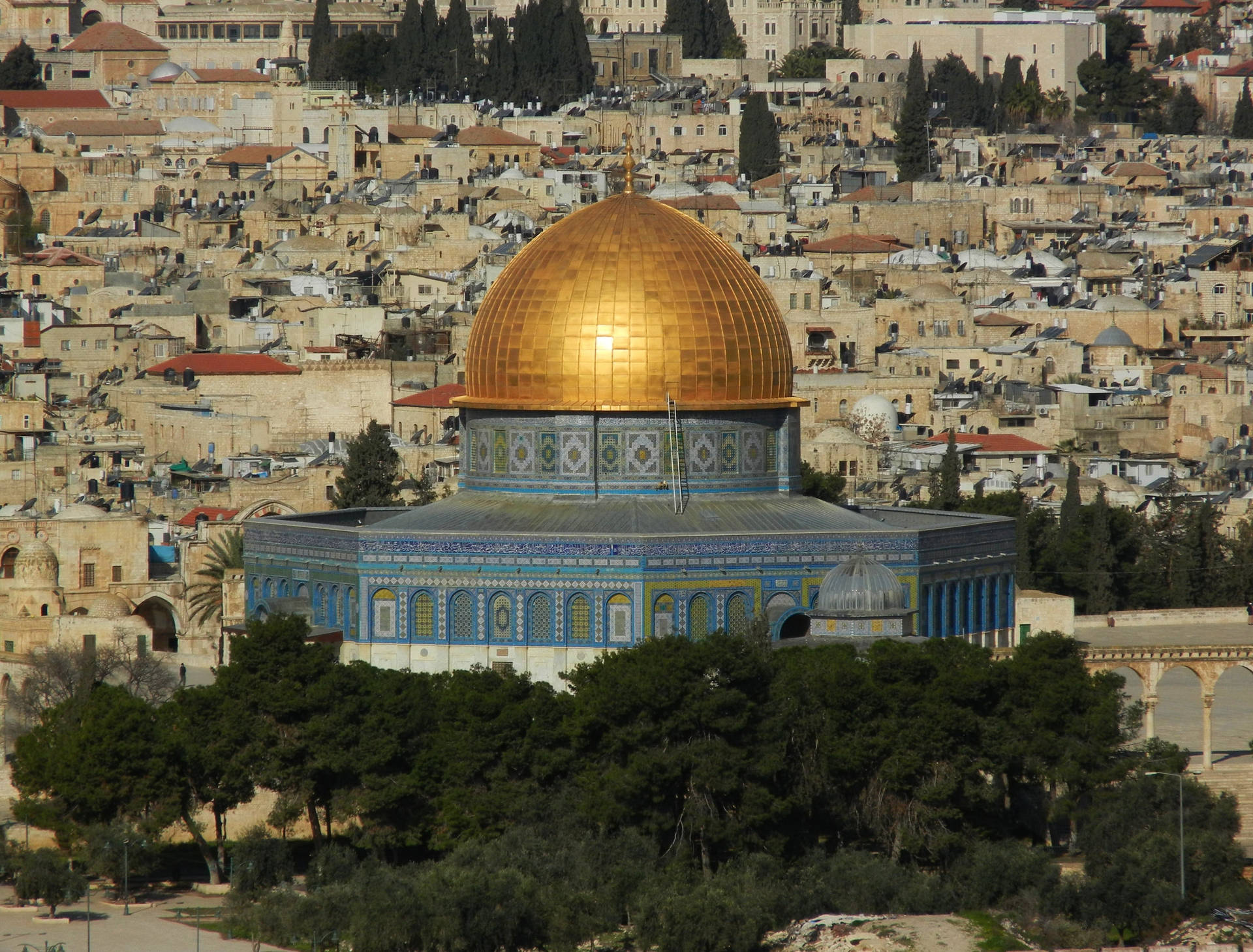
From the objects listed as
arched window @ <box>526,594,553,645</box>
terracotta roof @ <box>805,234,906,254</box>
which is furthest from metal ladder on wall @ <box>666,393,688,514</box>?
terracotta roof @ <box>805,234,906,254</box>

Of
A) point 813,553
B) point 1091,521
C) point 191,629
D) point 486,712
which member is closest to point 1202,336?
point 1091,521

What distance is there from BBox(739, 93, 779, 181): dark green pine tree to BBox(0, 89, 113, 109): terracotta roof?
18822 mm

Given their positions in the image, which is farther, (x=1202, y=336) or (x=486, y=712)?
(x=1202, y=336)

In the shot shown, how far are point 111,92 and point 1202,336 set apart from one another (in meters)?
43.4

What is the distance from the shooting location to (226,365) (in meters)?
62.5

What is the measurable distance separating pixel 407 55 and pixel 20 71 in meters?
13.1

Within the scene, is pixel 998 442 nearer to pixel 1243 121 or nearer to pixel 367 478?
pixel 367 478

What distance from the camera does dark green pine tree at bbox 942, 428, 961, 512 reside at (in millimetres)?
47344

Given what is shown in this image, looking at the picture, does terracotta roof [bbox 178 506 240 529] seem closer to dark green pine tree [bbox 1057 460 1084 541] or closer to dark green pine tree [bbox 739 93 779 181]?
dark green pine tree [bbox 1057 460 1084 541]

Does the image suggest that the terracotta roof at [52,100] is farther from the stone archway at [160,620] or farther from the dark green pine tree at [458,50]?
the stone archway at [160,620]

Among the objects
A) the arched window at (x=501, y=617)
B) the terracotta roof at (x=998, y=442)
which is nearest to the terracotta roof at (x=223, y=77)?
the terracotta roof at (x=998, y=442)

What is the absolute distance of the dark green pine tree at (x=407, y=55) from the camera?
9862 centimetres

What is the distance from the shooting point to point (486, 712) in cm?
3309

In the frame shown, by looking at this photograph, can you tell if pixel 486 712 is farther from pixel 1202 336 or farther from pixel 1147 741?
pixel 1202 336
